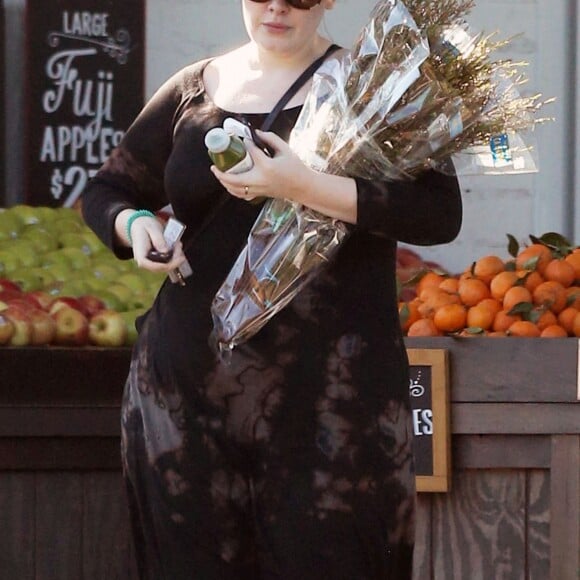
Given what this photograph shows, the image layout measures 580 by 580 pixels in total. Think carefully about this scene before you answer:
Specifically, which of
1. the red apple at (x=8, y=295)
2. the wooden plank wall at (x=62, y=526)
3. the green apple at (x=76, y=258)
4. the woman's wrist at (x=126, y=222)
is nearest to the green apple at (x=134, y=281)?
the green apple at (x=76, y=258)

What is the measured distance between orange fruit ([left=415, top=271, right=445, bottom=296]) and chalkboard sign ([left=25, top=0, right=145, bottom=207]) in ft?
4.26

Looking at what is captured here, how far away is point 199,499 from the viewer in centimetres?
243

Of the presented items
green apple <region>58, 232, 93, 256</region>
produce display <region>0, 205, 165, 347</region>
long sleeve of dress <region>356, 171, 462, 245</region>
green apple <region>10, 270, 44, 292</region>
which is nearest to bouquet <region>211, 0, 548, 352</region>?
long sleeve of dress <region>356, 171, 462, 245</region>

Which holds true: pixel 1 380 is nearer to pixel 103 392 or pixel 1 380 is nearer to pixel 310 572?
pixel 103 392

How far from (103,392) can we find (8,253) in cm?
88

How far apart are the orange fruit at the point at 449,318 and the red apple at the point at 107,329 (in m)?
0.87

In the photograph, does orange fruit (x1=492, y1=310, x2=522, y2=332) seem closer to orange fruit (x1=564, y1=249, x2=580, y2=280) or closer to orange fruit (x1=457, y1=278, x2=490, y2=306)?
orange fruit (x1=457, y1=278, x2=490, y2=306)

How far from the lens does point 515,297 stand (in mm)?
3861

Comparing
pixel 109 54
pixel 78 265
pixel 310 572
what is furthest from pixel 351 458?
pixel 109 54

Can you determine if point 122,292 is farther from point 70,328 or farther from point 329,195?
point 329,195

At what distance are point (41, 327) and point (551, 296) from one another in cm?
133

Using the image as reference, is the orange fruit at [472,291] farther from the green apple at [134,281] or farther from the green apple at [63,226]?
the green apple at [63,226]

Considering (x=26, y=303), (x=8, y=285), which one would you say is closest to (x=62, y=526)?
(x=26, y=303)

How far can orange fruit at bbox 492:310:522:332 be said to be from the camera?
3.82m
